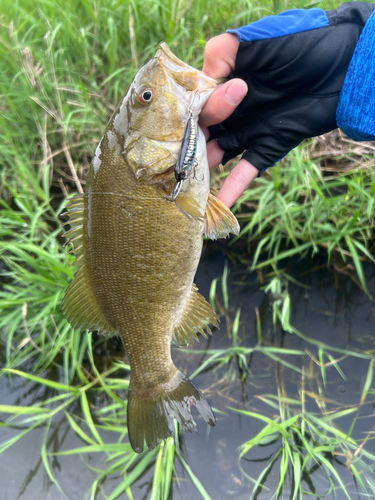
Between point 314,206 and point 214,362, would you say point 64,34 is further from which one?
point 214,362

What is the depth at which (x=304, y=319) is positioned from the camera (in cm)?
253

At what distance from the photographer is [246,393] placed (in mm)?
2301

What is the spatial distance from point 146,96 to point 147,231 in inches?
25.5

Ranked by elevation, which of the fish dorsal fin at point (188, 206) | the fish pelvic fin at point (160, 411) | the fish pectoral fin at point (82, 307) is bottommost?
the fish pelvic fin at point (160, 411)

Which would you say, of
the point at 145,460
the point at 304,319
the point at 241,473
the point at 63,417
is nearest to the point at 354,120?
the point at 304,319

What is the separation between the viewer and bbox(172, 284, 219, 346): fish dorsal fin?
184 cm

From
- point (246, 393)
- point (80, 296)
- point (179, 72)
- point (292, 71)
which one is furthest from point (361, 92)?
point (246, 393)

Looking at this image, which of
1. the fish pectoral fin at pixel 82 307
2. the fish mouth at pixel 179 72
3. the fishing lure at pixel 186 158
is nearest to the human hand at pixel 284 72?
the fish mouth at pixel 179 72

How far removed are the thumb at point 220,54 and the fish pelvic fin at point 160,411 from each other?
1.74 meters

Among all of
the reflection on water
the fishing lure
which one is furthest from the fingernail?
the reflection on water

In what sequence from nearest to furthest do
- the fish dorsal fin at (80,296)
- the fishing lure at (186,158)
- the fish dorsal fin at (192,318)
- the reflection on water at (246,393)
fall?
the fishing lure at (186,158) < the fish dorsal fin at (80,296) < the fish dorsal fin at (192,318) < the reflection on water at (246,393)

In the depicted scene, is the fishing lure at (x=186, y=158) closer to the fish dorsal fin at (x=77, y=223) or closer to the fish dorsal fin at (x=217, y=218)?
the fish dorsal fin at (x=217, y=218)

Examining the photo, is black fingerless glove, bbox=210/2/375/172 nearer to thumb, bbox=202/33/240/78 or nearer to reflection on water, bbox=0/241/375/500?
thumb, bbox=202/33/240/78

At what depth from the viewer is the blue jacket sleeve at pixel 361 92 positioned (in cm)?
165
